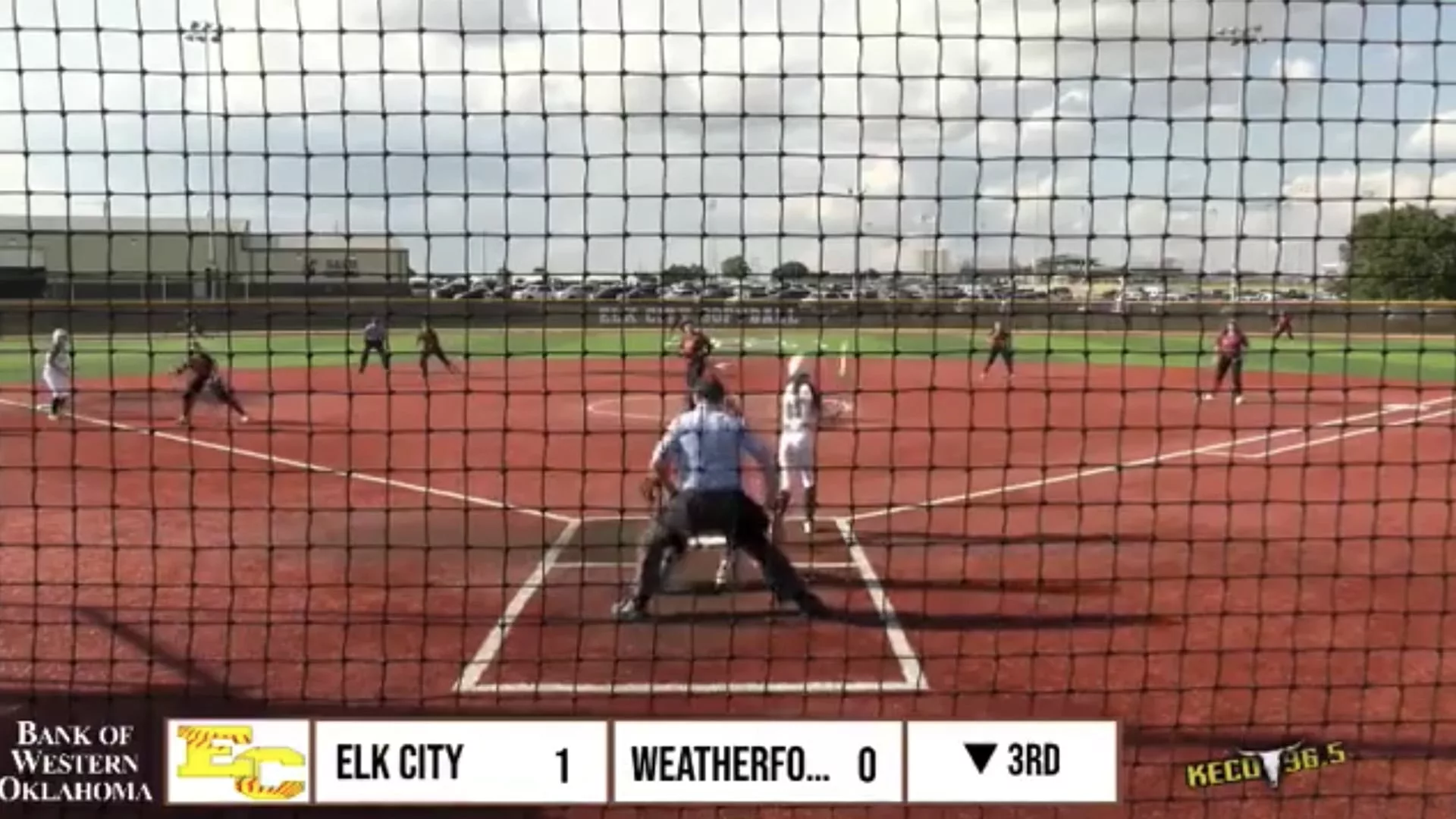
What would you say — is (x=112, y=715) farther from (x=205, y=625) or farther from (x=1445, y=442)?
(x=1445, y=442)

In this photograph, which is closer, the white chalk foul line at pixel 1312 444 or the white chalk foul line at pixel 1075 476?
the white chalk foul line at pixel 1075 476

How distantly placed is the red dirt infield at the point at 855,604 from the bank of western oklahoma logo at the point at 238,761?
0.89 metres

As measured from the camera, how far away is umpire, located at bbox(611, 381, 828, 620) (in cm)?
730

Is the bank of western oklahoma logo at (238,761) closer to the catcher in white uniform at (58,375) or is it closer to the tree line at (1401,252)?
the tree line at (1401,252)

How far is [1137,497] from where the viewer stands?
12.0 m

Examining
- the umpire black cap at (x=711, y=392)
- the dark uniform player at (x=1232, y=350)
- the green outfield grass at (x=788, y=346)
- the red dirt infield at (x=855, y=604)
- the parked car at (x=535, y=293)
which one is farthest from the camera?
the green outfield grass at (x=788, y=346)

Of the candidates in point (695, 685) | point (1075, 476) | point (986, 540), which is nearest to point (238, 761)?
point (695, 685)

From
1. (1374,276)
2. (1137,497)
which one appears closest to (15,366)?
(1137,497)

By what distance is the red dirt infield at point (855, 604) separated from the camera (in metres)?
6.45

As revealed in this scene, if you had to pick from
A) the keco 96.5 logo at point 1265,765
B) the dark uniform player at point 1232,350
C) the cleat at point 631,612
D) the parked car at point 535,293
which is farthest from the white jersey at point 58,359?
the dark uniform player at point 1232,350

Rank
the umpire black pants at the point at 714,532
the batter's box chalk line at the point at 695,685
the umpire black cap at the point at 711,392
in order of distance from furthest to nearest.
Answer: the umpire black cap at the point at 711,392, the umpire black pants at the point at 714,532, the batter's box chalk line at the point at 695,685

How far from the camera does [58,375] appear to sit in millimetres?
17312

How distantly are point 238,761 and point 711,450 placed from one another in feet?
9.56

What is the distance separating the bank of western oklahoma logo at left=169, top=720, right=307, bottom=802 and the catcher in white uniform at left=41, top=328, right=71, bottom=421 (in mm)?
11701
